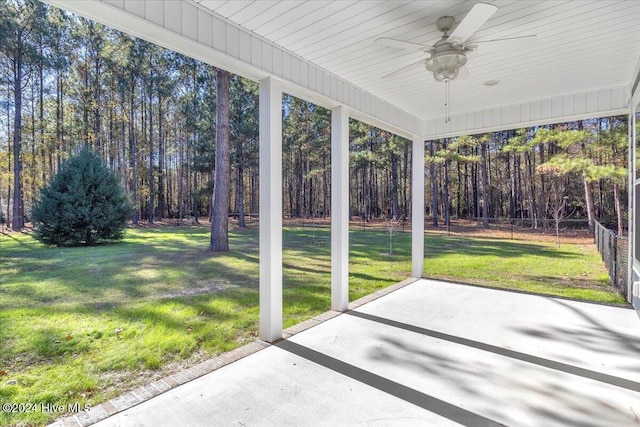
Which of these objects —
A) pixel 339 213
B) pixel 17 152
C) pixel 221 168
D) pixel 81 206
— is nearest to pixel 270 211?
pixel 339 213

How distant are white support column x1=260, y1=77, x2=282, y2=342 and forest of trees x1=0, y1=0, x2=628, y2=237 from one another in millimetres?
5929

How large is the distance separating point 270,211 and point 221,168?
4.81 meters

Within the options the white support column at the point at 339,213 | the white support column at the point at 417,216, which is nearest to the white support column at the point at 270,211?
the white support column at the point at 339,213

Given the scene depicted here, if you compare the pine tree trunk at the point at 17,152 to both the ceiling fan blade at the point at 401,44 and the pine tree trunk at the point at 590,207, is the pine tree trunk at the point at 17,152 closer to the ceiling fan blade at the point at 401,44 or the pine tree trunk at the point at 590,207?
the ceiling fan blade at the point at 401,44

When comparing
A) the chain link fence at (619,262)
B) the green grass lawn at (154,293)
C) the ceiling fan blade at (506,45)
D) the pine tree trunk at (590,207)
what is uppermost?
the ceiling fan blade at (506,45)

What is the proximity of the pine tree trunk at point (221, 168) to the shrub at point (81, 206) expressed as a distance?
215 cm

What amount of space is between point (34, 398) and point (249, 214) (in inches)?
428

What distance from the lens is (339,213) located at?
3.53 metres

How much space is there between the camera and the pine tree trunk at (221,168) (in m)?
6.91

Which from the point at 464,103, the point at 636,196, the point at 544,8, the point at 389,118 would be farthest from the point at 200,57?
the point at 636,196

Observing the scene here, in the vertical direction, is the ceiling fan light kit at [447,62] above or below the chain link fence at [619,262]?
above

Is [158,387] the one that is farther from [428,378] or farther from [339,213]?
[339,213]

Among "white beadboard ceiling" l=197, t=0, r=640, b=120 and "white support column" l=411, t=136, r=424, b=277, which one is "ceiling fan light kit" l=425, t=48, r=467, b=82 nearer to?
"white beadboard ceiling" l=197, t=0, r=640, b=120

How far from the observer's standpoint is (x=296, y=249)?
8633mm
